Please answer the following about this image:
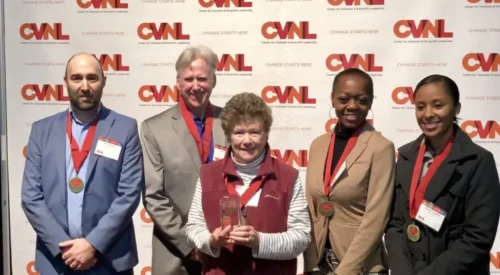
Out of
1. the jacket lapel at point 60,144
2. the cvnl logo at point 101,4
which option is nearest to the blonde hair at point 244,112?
the jacket lapel at point 60,144

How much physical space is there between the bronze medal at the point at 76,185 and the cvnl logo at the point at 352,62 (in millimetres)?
1913

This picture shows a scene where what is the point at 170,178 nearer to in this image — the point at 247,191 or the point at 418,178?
the point at 247,191

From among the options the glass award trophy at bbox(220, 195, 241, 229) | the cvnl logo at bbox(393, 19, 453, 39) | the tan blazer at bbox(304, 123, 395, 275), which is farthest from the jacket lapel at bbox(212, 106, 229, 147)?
the cvnl logo at bbox(393, 19, 453, 39)

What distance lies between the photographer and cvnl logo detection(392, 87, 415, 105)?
384 centimetres

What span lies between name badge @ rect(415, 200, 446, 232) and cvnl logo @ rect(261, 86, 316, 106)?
5.35 feet

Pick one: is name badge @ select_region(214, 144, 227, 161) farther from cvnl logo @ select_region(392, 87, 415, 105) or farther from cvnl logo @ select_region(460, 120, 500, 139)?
cvnl logo @ select_region(460, 120, 500, 139)

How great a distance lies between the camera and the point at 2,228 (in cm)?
425

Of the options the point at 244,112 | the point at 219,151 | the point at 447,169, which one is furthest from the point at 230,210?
the point at 447,169

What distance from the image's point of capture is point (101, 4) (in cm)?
410

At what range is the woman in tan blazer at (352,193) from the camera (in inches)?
98.8

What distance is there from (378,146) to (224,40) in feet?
5.80

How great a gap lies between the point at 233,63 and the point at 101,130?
4.60 feet

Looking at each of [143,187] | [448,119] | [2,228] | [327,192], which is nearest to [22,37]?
[2,228]

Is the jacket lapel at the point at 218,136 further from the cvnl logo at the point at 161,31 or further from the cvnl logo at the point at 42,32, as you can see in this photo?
the cvnl logo at the point at 42,32
